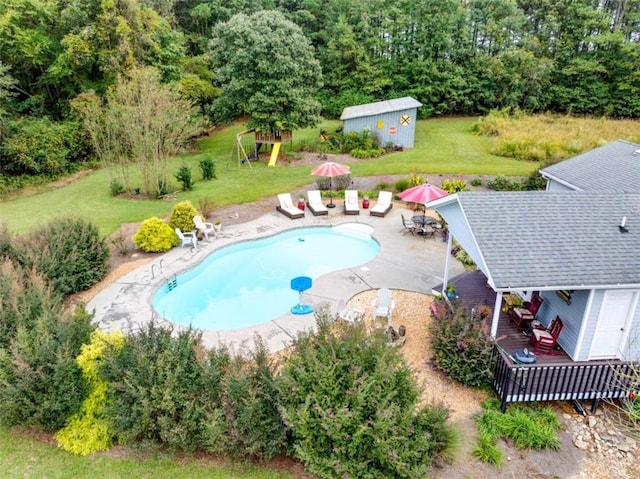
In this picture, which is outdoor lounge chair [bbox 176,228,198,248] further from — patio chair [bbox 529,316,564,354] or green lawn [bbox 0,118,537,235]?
patio chair [bbox 529,316,564,354]

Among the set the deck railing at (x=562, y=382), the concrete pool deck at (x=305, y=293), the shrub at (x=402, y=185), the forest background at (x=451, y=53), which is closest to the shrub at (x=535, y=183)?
the shrub at (x=402, y=185)

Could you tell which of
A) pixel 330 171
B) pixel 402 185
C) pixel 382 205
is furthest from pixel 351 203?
pixel 402 185

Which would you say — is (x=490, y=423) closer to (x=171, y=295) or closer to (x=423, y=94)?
(x=171, y=295)

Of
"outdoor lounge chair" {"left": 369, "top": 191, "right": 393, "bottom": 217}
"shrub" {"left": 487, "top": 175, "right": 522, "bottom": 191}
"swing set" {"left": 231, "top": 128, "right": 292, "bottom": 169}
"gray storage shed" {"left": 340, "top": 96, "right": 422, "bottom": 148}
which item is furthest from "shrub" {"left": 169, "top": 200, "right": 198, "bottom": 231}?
"gray storage shed" {"left": 340, "top": 96, "right": 422, "bottom": 148}

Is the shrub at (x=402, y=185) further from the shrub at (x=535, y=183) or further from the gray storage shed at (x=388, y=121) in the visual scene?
the gray storage shed at (x=388, y=121)

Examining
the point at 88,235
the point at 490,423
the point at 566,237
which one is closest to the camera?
the point at 490,423

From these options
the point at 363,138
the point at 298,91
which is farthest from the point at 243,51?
the point at 363,138

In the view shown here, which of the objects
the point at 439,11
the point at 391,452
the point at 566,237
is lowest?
the point at 391,452
